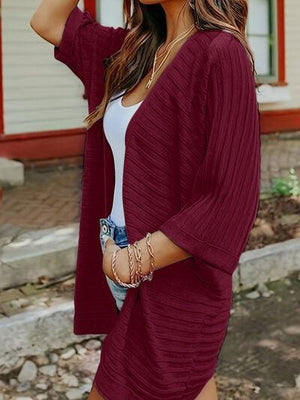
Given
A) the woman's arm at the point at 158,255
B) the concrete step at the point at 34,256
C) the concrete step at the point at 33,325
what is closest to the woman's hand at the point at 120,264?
the woman's arm at the point at 158,255

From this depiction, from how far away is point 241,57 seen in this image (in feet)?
5.72

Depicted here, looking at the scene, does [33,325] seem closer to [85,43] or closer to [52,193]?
[85,43]

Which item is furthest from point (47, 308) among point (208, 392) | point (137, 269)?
point (137, 269)

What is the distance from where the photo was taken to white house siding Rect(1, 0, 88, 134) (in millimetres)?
8414

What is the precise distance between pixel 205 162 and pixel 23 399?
2.34m

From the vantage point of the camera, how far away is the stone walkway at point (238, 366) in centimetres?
376

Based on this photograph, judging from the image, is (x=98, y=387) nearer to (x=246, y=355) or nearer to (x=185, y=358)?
(x=185, y=358)

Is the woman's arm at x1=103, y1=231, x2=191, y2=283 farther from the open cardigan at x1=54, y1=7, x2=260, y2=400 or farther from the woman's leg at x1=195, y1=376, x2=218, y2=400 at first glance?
the woman's leg at x1=195, y1=376, x2=218, y2=400

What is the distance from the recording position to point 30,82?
28.5 ft

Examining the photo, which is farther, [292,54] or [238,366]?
[292,54]

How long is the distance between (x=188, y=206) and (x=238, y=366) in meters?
2.51

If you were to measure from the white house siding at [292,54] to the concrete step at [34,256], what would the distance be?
6.47m

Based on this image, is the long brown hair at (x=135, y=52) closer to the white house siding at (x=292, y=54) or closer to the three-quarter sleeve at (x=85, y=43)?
the three-quarter sleeve at (x=85, y=43)

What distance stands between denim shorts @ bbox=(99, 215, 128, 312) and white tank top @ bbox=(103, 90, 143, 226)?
0.06ft
